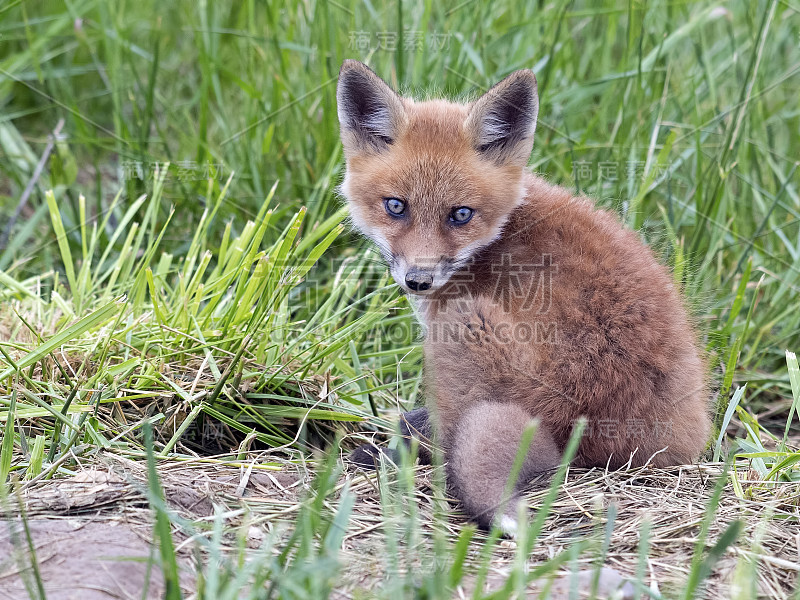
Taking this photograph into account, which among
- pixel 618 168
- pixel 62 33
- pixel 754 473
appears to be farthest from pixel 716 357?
pixel 62 33

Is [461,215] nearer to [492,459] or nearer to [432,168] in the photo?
[432,168]

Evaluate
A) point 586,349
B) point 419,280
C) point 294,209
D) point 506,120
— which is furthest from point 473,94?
point 586,349

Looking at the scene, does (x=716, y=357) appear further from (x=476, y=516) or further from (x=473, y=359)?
(x=476, y=516)

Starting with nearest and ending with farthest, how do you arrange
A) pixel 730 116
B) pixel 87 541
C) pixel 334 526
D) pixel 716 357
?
1. pixel 334 526
2. pixel 87 541
3. pixel 716 357
4. pixel 730 116

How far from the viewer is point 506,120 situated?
305 centimetres

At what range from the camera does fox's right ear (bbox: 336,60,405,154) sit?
3.02m

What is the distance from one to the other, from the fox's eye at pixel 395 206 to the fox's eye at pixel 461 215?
0.67ft

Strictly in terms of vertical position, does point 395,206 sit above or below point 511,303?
above

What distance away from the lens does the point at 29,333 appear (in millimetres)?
3195

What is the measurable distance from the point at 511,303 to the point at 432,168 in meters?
0.68

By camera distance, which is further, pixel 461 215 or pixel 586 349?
pixel 461 215

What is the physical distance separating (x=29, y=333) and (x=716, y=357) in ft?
9.93

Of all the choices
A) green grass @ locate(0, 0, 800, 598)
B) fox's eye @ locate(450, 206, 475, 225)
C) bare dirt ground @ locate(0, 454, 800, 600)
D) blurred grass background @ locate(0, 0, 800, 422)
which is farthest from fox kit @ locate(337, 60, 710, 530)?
blurred grass background @ locate(0, 0, 800, 422)

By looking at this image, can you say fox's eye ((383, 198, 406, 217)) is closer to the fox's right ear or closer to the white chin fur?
the fox's right ear
